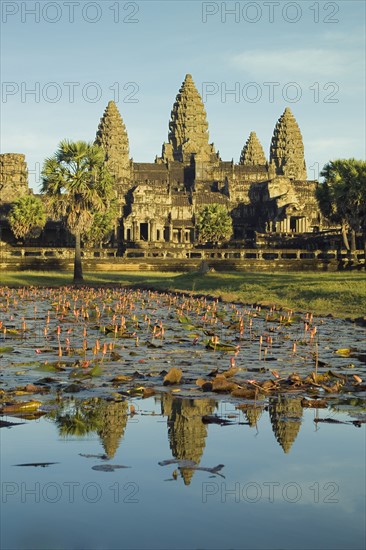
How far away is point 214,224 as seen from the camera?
4970 inches

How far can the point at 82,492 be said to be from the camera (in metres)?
8.48

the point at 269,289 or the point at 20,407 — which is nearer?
the point at 20,407

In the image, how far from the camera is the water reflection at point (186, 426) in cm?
996

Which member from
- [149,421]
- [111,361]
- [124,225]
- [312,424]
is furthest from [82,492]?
[124,225]

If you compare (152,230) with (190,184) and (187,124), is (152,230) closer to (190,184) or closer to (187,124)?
(190,184)

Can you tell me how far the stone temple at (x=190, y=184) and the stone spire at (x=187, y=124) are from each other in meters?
0.23

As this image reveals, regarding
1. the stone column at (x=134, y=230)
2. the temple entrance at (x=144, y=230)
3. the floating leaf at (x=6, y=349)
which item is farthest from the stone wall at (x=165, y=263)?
the temple entrance at (x=144, y=230)

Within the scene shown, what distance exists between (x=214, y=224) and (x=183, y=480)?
387 feet

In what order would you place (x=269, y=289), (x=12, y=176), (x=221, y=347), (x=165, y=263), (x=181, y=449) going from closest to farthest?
(x=181, y=449) → (x=221, y=347) → (x=269, y=289) → (x=165, y=263) → (x=12, y=176)

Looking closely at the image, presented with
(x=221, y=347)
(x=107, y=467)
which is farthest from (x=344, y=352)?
(x=107, y=467)

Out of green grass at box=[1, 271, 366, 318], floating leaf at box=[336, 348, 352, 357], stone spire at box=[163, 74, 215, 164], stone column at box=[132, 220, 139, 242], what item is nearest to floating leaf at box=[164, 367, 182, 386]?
floating leaf at box=[336, 348, 352, 357]

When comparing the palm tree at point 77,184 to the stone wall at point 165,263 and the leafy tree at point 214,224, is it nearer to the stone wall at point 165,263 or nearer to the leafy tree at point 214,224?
the stone wall at point 165,263

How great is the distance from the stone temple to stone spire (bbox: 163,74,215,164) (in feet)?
0.75

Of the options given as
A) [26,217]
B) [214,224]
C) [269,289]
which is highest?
[26,217]
